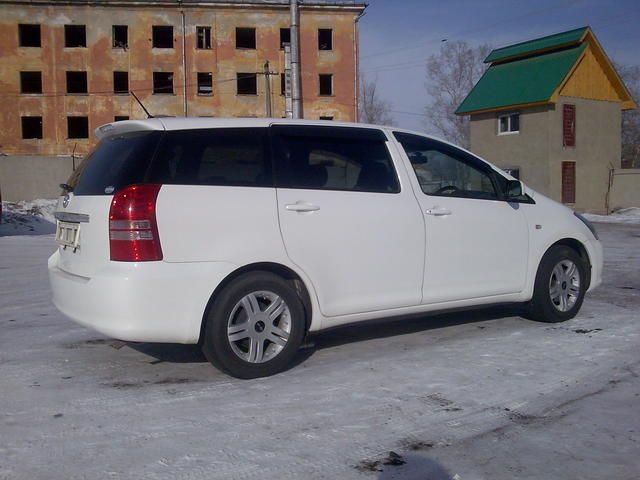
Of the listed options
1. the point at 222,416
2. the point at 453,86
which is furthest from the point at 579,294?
the point at 453,86

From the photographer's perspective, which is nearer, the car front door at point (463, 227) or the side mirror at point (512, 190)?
the car front door at point (463, 227)

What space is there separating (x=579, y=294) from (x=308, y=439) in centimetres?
389

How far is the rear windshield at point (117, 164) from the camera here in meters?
4.56

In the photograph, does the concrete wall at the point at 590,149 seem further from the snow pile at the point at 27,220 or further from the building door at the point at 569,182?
the snow pile at the point at 27,220

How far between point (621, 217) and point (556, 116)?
543 cm

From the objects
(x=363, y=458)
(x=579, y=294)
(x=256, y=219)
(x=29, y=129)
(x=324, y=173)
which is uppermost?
(x=29, y=129)

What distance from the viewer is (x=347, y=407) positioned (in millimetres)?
4270

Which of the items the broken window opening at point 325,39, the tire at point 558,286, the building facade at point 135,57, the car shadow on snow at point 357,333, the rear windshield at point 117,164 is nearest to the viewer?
the rear windshield at point 117,164

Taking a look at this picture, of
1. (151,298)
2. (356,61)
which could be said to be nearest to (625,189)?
(356,61)

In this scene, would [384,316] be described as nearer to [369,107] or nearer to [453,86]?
[453,86]

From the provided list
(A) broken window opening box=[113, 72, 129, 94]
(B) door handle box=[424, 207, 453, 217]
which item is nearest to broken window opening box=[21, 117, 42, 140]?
(A) broken window opening box=[113, 72, 129, 94]

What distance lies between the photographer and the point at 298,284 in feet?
16.6

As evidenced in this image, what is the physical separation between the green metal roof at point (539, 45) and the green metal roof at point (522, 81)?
0.45 metres

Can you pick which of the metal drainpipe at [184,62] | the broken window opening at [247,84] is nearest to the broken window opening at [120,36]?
the metal drainpipe at [184,62]
